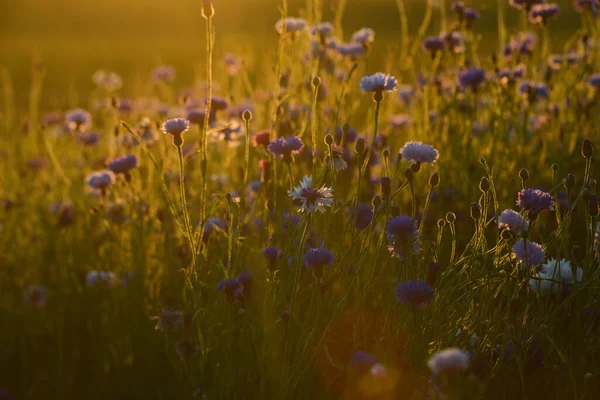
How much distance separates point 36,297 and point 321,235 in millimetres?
1366

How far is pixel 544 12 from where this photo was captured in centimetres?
274

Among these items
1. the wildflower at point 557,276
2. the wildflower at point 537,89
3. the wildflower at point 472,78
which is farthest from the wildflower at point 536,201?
the wildflower at point 537,89

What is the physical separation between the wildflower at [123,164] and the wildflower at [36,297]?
30.8 inches

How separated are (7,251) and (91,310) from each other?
745mm

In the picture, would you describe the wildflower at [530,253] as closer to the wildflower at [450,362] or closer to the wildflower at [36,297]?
the wildflower at [450,362]

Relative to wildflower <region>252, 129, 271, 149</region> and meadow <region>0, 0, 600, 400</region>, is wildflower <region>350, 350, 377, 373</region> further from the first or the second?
wildflower <region>252, 129, 271, 149</region>

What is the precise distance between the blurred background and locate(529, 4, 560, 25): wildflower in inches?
50.0

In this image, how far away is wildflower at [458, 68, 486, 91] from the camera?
8.55 feet

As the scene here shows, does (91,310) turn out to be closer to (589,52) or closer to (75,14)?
(589,52)

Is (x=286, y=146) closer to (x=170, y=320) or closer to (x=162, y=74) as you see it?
(x=170, y=320)

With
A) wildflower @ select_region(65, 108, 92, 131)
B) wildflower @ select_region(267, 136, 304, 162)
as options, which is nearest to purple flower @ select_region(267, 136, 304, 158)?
wildflower @ select_region(267, 136, 304, 162)

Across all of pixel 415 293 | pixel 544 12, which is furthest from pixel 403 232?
pixel 544 12

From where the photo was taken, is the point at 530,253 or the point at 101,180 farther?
the point at 101,180

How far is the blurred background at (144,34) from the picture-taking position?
30.9ft
